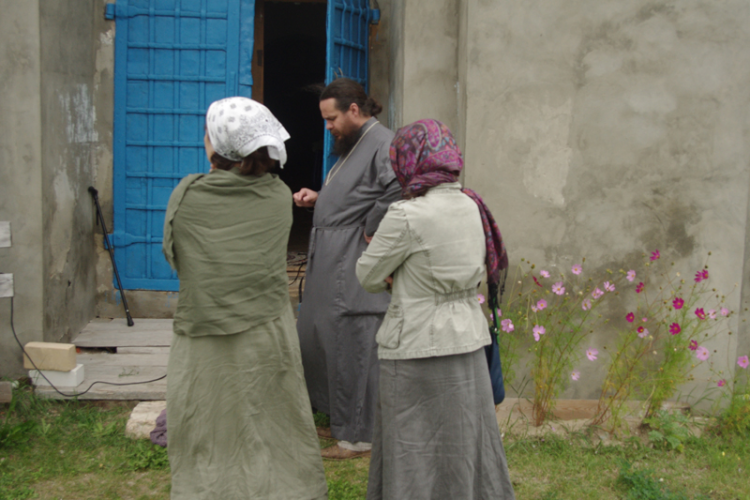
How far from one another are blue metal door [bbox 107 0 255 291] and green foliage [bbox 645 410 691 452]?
3.66 meters

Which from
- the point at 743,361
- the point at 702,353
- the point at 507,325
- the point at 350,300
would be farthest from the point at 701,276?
the point at 350,300

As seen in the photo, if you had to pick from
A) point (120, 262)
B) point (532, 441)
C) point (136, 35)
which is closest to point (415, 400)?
point (532, 441)

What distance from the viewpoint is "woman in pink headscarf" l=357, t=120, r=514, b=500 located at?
2.31m

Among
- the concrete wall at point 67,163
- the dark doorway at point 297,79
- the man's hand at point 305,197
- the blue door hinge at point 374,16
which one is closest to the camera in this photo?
the man's hand at point 305,197

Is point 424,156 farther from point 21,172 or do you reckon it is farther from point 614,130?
point 21,172

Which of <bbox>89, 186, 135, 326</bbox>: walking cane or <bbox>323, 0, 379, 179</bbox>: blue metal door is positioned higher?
<bbox>323, 0, 379, 179</bbox>: blue metal door

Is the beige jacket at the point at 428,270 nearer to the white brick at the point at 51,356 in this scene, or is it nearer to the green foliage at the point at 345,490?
the green foliage at the point at 345,490

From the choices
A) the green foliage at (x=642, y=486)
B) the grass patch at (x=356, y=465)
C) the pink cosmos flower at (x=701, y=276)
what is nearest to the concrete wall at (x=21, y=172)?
the grass patch at (x=356, y=465)

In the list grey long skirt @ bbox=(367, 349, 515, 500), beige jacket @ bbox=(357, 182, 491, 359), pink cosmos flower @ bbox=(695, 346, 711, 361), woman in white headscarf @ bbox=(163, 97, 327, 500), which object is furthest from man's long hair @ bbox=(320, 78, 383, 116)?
pink cosmos flower @ bbox=(695, 346, 711, 361)

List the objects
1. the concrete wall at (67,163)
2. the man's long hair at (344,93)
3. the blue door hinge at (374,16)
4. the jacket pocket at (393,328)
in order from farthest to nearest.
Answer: the blue door hinge at (374,16)
the concrete wall at (67,163)
the man's long hair at (344,93)
the jacket pocket at (393,328)

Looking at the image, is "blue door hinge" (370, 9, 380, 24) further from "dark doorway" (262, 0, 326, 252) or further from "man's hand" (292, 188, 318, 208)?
"dark doorway" (262, 0, 326, 252)

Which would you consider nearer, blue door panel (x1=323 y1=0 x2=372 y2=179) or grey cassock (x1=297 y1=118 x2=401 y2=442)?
grey cassock (x1=297 y1=118 x2=401 y2=442)

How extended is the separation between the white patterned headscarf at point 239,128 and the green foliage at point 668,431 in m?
2.73

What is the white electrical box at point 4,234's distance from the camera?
12.9ft
